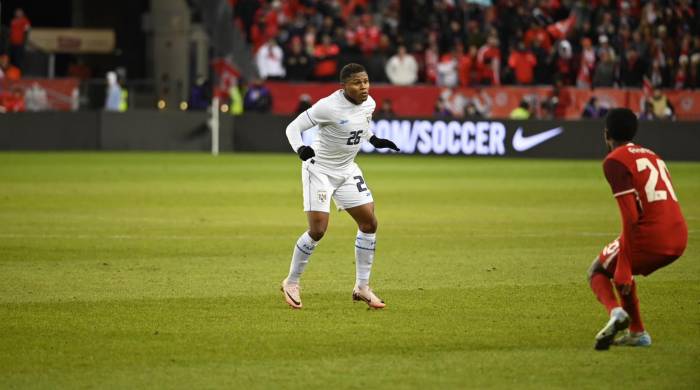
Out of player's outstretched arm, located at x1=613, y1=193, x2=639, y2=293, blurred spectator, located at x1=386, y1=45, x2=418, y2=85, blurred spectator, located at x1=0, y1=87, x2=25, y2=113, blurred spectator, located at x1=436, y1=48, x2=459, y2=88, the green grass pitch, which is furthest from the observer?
blurred spectator, located at x1=0, y1=87, x2=25, y2=113

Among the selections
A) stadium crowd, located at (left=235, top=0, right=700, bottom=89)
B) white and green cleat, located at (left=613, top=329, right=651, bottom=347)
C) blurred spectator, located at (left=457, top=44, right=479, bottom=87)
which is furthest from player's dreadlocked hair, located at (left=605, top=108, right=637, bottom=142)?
Result: blurred spectator, located at (left=457, top=44, right=479, bottom=87)

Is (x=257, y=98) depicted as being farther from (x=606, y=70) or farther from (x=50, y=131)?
(x=606, y=70)

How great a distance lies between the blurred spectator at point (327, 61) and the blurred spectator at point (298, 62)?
0.89 feet

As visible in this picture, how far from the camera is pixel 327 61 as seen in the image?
114ft

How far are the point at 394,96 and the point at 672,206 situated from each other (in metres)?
26.6

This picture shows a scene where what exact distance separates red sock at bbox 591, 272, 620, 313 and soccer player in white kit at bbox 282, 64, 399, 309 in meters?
2.49

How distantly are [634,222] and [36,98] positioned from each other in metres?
29.1

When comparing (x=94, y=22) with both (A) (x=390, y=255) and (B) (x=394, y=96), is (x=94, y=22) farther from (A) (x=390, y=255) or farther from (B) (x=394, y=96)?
(A) (x=390, y=255)

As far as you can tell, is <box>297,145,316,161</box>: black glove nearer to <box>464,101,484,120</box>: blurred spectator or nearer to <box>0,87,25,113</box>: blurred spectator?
<box>464,101,484,120</box>: blurred spectator

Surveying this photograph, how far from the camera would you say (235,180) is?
25859mm

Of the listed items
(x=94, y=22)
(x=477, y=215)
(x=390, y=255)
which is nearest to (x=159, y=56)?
(x=94, y=22)

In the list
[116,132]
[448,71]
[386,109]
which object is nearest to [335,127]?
[386,109]

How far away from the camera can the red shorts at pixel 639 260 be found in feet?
26.6

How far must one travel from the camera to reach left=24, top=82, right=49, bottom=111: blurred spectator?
34844 millimetres
